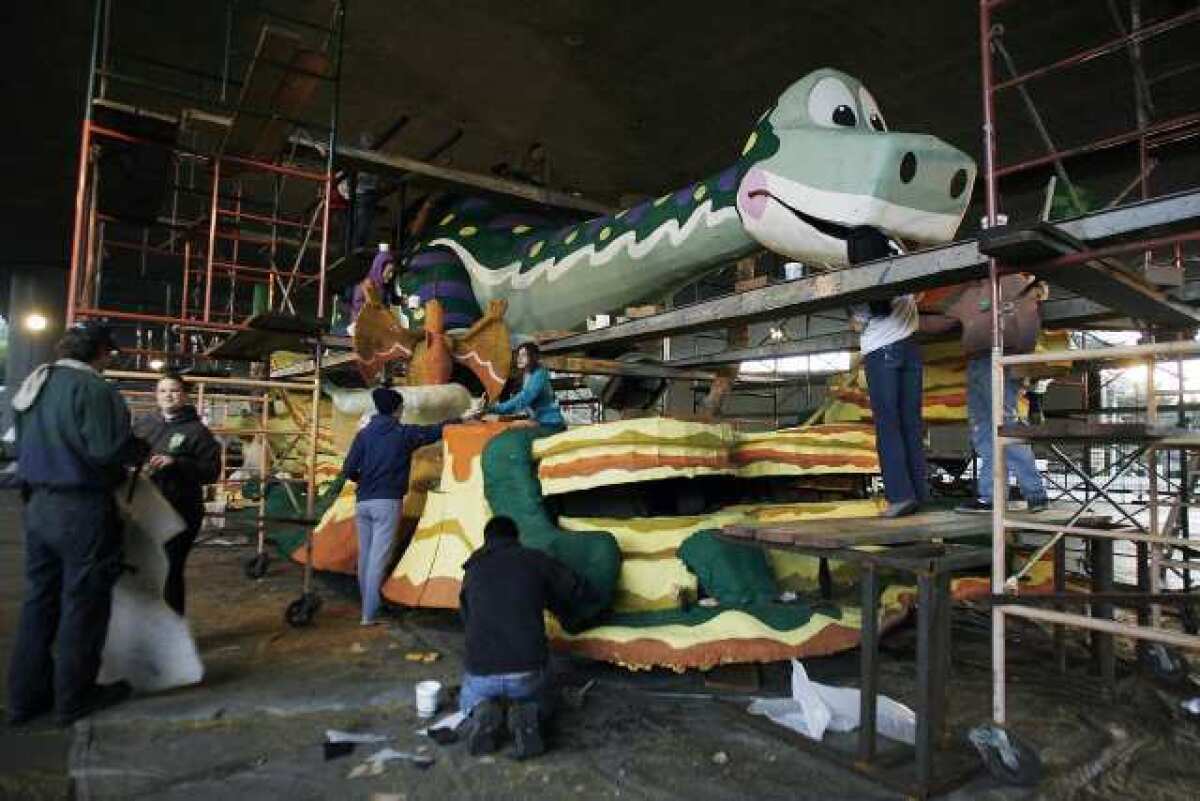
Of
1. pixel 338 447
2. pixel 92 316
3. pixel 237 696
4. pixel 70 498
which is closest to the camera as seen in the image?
pixel 70 498

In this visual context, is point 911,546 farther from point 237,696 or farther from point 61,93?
point 61,93

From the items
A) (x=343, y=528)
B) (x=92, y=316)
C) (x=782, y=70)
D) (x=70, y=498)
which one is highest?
(x=782, y=70)

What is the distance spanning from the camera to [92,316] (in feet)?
19.5

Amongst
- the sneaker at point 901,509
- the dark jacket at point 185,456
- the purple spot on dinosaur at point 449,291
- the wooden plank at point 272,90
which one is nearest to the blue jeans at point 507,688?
the sneaker at point 901,509

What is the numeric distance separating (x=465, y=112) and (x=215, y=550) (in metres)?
6.23

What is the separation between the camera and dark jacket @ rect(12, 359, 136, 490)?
13.1 ft

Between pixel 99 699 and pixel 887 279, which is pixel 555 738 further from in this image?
pixel 887 279

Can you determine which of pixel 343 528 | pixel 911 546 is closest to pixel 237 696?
pixel 343 528

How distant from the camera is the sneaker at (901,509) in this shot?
439 cm

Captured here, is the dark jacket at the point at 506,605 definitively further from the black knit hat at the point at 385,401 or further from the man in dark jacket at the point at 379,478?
the black knit hat at the point at 385,401

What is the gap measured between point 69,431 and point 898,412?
438 centimetres

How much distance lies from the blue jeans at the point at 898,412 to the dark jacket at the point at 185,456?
423 cm

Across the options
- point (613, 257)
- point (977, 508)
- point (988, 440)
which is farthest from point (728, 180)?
point (977, 508)

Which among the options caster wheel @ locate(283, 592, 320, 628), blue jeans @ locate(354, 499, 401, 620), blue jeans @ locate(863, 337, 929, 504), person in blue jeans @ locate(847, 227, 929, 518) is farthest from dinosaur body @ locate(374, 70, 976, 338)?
caster wheel @ locate(283, 592, 320, 628)
